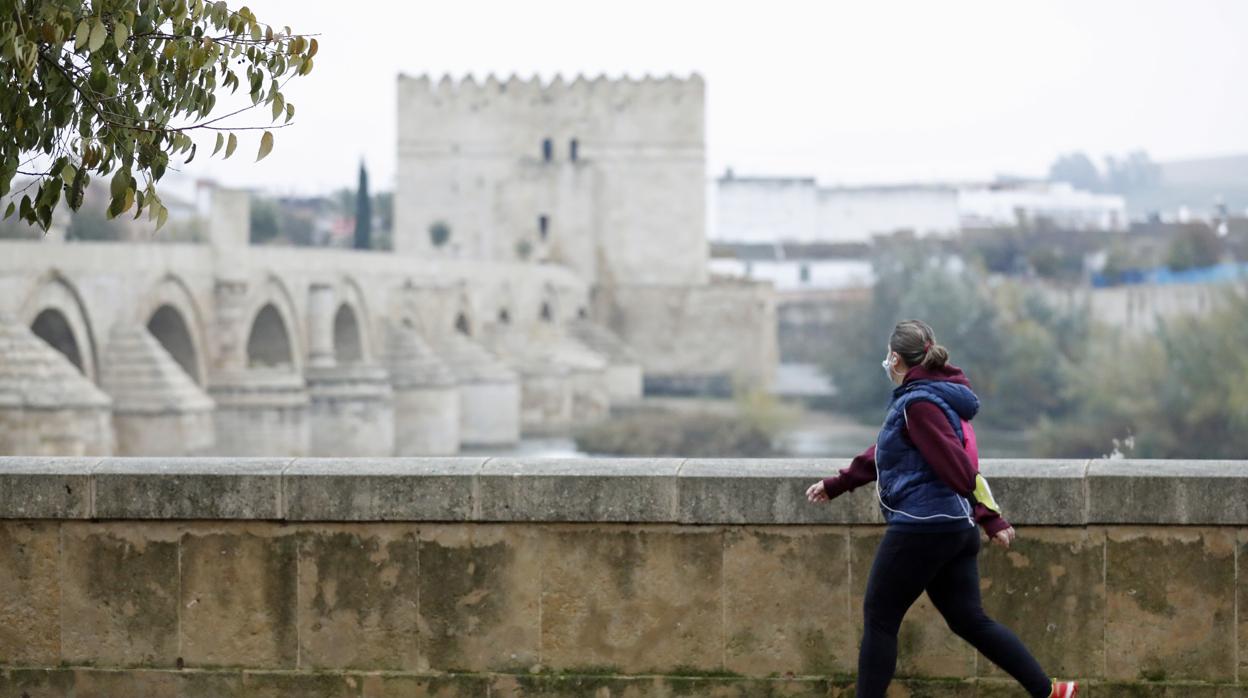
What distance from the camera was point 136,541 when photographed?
5.77 metres

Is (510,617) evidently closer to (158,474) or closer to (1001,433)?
(158,474)

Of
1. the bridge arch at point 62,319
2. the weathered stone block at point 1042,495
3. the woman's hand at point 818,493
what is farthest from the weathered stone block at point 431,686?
the bridge arch at point 62,319

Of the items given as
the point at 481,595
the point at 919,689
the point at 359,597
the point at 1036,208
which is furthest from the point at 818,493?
the point at 1036,208

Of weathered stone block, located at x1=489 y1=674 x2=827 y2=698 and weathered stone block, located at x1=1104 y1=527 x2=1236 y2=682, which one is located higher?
weathered stone block, located at x1=1104 y1=527 x2=1236 y2=682

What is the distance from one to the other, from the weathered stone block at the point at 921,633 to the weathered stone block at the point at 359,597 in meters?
→ 1.23

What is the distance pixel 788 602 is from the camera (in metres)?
5.66

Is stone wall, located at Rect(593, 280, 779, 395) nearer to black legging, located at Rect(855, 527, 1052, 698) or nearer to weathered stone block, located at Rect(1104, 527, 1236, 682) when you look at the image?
weathered stone block, located at Rect(1104, 527, 1236, 682)

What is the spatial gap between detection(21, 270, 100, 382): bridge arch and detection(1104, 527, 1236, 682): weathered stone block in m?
24.3

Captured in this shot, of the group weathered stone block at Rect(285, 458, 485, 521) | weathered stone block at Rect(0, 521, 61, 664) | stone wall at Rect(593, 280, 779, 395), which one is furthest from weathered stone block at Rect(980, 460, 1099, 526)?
stone wall at Rect(593, 280, 779, 395)

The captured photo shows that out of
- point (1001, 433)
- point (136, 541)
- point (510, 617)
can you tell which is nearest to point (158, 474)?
point (136, 541)

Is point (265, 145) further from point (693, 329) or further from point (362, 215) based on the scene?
point (693, 329)

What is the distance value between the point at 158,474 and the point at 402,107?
57519mm

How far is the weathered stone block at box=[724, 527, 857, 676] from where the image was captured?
18.5 ft

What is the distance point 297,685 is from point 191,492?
2.04 feet
